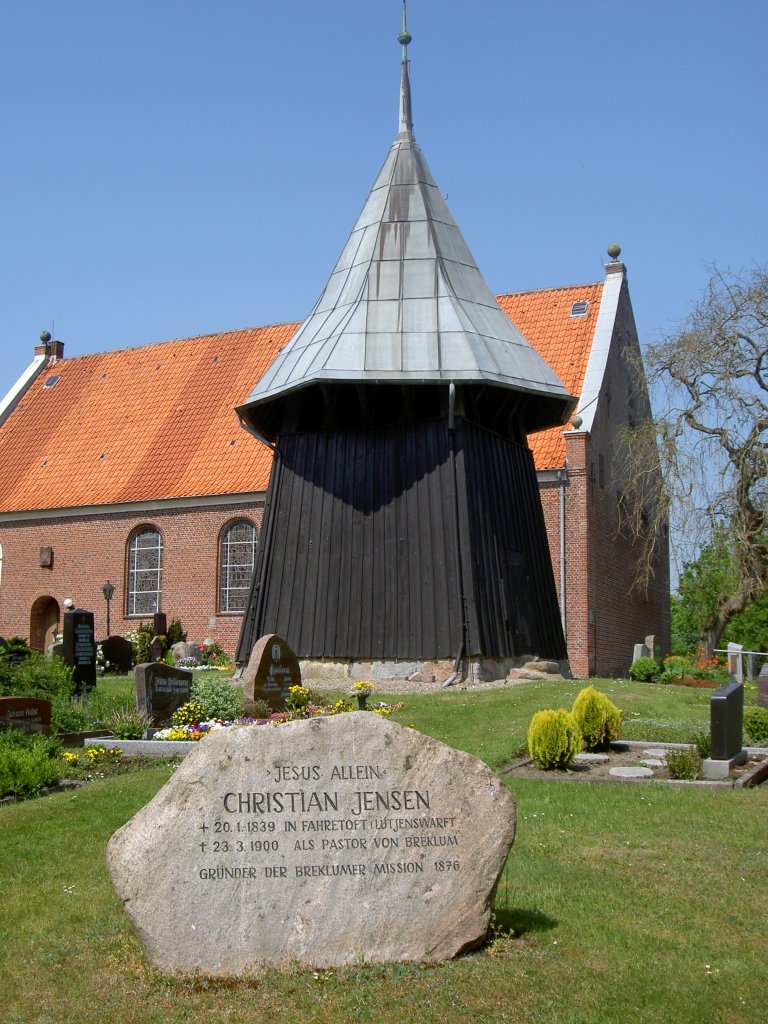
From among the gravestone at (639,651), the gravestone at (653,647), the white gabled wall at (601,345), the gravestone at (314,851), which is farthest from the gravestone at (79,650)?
the gravestone at (653,647)

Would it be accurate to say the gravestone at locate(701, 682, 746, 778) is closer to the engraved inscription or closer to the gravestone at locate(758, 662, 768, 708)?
the gravestone at locate(758, 662, 768, 708)

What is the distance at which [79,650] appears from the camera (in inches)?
664

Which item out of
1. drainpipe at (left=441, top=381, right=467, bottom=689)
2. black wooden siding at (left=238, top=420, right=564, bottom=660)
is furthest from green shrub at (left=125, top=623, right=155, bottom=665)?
drainpipe at (left=441, top=381, right=467, bottom=689)

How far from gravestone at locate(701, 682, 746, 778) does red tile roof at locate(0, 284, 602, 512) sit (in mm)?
14601

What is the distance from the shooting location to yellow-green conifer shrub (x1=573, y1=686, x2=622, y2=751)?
12.1 meters

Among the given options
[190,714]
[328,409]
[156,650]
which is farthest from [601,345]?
[190,714]

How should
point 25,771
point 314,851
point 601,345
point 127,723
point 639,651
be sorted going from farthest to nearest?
point 601,345 → point 639,651 → point 127,723 → point 25,771 → point 314,851

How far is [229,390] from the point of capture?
3094 cm

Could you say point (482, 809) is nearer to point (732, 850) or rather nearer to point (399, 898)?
point (399, 898)

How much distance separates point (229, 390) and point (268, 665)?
17169 millimetres

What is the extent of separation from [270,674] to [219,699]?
1.13 meters

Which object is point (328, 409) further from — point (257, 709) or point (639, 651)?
point (639, 651)

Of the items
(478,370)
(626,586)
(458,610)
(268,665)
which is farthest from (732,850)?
(626,586)

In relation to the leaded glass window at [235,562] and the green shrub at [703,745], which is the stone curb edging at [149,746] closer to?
the green shrub at [703,745]
